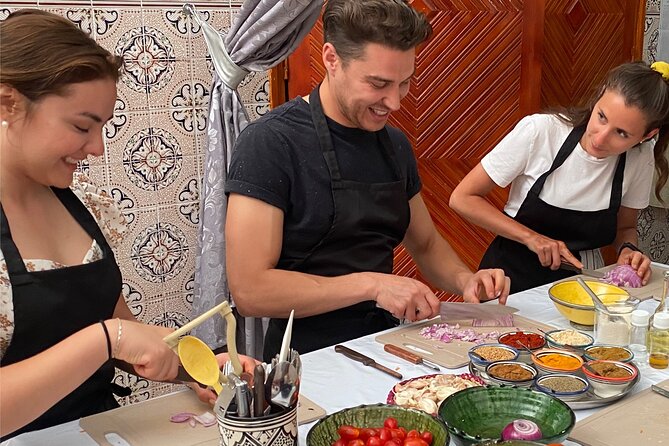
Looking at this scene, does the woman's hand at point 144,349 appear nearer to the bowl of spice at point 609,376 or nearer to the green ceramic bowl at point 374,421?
the green ceramic bowl at point 374,421

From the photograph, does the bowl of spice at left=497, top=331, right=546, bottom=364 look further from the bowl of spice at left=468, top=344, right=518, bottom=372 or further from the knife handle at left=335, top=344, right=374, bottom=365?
the knife handle at left=335, top=344, right=374, bottom=365

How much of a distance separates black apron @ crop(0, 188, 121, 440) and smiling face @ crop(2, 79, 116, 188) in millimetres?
111

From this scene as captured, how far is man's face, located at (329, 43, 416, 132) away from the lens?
5.89 ft

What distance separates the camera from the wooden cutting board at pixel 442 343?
1528 mm

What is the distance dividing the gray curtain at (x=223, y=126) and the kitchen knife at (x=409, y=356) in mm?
1033

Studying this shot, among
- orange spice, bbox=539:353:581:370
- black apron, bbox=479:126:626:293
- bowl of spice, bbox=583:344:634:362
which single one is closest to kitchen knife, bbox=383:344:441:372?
orange spice, bbox=539:353:581:370

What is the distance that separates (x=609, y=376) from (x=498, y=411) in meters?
0.27

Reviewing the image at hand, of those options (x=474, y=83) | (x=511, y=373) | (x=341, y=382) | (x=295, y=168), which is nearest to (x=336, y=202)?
(x=295, y=168)

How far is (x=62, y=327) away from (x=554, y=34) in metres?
2.76

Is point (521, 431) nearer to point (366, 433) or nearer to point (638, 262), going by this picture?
point (366, 433)

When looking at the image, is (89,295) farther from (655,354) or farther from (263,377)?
(655,354)

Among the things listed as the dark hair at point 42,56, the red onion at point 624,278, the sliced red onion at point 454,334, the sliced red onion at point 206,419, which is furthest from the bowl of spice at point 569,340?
the dark hair at point 42,56

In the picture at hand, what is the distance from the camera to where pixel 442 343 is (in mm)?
1622

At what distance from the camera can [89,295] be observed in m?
1.42
